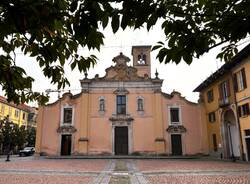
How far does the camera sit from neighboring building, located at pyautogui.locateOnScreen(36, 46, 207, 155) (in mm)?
30453

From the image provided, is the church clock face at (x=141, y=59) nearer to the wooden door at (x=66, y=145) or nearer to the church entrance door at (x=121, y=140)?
the church entrance door at (x=121, y=140)

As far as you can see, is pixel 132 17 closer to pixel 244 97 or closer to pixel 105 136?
pixel 244 97

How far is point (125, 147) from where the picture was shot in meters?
30.7

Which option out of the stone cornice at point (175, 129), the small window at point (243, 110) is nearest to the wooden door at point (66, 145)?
the stone cornice at point (175, 129)

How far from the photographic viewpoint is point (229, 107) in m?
25.0

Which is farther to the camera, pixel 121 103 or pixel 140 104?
pixel 121 103

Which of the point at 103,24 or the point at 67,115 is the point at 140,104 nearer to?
the point at 67,115

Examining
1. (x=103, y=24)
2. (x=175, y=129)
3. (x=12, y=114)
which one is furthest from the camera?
(x=12, y=114)

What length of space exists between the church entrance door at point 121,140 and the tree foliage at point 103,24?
93.1 ft

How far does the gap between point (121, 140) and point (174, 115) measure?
7.20 metres

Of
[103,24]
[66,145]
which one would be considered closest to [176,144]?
[66,145]

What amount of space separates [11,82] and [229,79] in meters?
24.8

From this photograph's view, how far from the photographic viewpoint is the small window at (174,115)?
31422 mm

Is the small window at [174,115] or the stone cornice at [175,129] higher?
Answer: the small window at [174,115]
